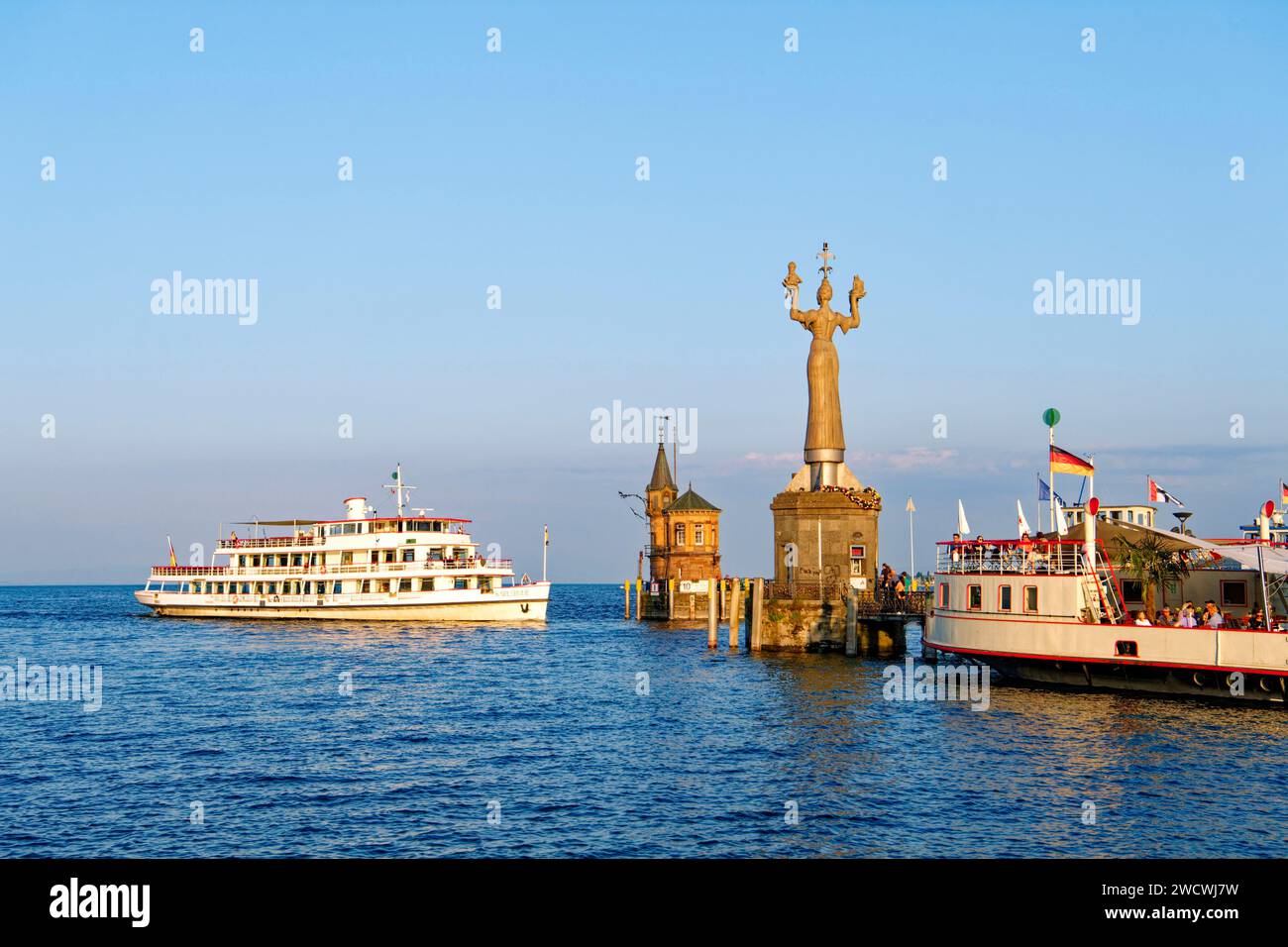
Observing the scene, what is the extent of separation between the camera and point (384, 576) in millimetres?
92375

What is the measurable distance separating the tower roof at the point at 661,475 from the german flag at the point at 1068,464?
208 feet

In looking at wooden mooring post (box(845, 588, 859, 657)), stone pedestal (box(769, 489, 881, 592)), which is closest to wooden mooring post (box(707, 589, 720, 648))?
stone pedestal (box(769, 489, 881, 592))

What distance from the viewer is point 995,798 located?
26.9 m

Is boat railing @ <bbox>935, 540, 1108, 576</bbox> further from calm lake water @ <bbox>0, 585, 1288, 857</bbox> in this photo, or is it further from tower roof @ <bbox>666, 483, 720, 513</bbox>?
tower roof @ <bbox>666, 483, 720, 513</bbox>

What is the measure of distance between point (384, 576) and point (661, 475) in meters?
29.2

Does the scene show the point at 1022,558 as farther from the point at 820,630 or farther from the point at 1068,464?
the point at 820,630

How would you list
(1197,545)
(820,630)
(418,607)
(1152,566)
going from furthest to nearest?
(418,607), (820,630), (1152,566), (1197,545)

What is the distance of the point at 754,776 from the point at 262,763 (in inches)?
569

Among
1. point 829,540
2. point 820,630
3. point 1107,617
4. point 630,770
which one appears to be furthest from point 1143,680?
point 630,770

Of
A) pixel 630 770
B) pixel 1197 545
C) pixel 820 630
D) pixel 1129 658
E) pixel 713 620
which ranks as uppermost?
pixel 1197 545

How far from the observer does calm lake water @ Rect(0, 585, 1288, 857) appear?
2366 centimetres

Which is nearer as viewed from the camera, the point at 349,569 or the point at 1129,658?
the point at 1129,658
